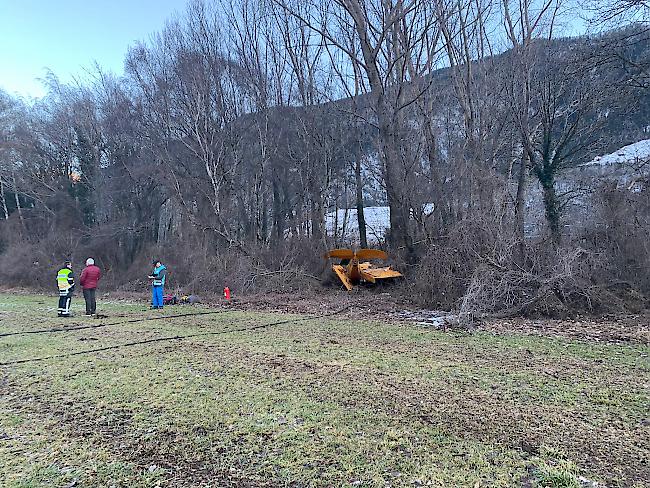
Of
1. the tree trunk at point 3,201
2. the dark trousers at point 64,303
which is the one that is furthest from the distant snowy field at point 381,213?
the tree trunk at point 3,201

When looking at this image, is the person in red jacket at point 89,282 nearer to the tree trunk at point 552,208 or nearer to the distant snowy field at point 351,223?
the tree trunk at point 552,208

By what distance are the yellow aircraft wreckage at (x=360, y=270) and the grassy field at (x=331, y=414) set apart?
301 inches

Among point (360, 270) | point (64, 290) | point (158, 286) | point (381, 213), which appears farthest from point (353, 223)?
point (64, 290)

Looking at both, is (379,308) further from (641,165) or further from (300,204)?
(300,204)

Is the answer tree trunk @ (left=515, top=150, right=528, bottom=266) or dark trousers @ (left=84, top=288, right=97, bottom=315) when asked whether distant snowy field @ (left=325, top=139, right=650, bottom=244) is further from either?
dark trousers @ (left=84, top=288, right=97, bottom=315)

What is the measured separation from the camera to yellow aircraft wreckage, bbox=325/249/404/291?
1589 cm

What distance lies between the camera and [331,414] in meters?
4.61

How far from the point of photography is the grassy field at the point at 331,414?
348cm

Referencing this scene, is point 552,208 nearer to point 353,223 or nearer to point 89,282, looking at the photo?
point 353,223

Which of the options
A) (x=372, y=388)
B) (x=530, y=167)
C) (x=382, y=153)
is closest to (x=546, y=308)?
(x=372, y=388)

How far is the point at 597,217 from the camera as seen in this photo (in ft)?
38.6

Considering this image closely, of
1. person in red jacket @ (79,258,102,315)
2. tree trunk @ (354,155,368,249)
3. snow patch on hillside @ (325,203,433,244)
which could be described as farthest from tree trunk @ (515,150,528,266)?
person in red jacket @ (79,258,102,315)

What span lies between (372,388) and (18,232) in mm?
32284

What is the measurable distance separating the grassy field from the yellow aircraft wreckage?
7650mm
